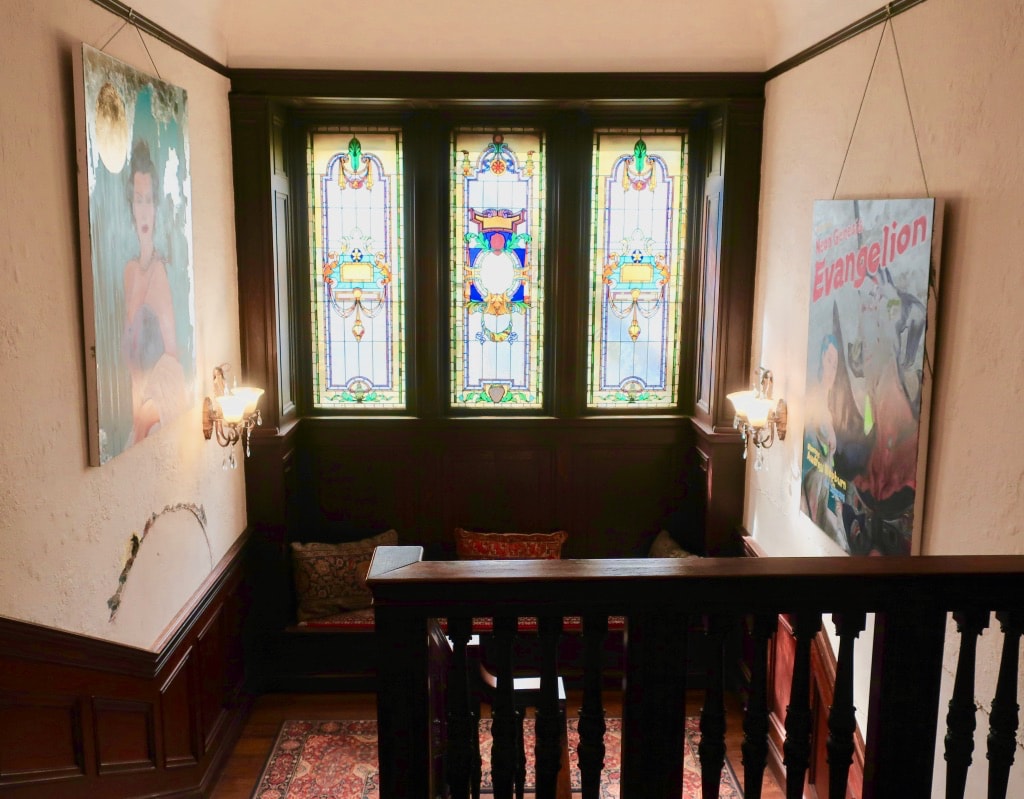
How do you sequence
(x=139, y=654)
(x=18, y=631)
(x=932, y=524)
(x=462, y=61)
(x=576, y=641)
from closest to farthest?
(x=18, y=631) → (x=932, y=524) → (x=139, y=654) → (x=462, y=61) → (x=576, y=641)

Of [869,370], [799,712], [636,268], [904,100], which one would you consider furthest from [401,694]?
[636,268]

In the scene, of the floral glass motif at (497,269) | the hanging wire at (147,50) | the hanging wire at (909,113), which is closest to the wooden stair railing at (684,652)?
the hanging wire at (909,113)

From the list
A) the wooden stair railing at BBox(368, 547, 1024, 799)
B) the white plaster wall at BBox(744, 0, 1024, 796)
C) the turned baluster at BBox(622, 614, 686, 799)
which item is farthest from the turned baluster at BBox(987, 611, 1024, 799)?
the white plaster wall at BBox(744, 0, 1024, 796)

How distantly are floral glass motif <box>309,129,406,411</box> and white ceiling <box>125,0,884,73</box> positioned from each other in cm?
59

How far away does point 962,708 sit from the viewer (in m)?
1.57

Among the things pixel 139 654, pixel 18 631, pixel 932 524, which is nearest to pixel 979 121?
pixel 932 524

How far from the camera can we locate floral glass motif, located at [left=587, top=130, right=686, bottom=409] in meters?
5.38

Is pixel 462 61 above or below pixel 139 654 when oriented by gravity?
above

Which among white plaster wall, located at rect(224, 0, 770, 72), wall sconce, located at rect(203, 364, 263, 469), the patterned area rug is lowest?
the patterned area rug

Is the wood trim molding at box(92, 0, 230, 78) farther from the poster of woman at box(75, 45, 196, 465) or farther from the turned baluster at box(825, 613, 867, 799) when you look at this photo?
the turned baluster at box(825, 613, 867, 799)

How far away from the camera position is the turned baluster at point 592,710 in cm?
154

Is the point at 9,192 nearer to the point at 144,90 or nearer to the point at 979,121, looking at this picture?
the point at 144,90

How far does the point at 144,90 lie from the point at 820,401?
3.02 meters

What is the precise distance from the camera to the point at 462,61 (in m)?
4.89
